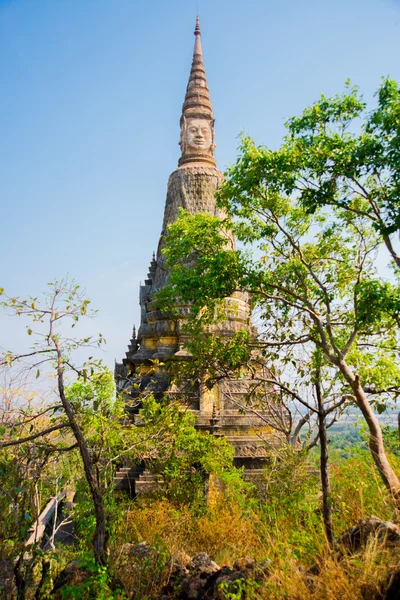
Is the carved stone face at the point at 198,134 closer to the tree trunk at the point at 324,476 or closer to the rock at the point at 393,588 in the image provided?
the tree trunk at the point at 324,476

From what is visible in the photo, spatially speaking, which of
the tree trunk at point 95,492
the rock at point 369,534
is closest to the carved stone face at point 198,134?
the tree trunk at point 95,492

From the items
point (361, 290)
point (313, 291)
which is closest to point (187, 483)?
point (313, 291)

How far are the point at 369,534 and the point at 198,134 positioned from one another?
57.3 ft

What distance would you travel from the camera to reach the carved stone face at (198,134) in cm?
1917

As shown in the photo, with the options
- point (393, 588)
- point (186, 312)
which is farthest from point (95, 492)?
point (186, 312)

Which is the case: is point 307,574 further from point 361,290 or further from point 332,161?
point 332,161

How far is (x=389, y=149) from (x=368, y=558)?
458 centimetres

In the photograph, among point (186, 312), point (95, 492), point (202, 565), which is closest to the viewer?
point (95, 492)

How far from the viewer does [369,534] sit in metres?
4.46

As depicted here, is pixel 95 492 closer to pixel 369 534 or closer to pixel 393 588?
pixel 369 534

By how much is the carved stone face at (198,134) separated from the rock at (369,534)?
55.2 ft

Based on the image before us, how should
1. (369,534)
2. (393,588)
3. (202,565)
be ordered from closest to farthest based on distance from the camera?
(393,588)
(369,534)
(202,565)

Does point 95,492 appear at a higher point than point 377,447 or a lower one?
lower

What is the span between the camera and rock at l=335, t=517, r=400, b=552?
4410 mm
